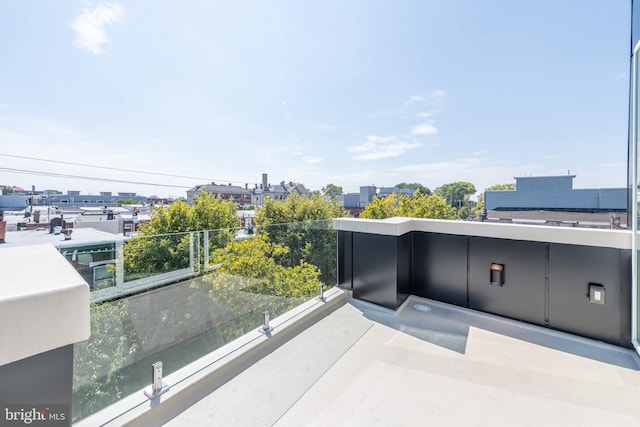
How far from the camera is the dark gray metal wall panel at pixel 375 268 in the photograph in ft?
11.9

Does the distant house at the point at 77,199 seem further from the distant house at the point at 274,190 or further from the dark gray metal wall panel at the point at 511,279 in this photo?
the dark gray metal wall panel at the point at 511,279

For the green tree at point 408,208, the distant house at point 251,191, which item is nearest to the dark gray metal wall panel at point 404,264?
the green tree at point 408,208

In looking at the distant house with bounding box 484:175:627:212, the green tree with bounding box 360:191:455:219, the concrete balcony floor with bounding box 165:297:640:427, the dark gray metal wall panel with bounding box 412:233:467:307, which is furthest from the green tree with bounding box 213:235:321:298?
the distant house with bounding box 484:175:627:212

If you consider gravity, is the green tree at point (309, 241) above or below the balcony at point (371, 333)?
above

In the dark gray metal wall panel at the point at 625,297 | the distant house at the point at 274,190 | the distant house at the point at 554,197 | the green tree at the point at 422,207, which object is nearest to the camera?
the dark gray metal wall panel at the point at 625,297

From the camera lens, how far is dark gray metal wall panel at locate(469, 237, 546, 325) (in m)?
3.17

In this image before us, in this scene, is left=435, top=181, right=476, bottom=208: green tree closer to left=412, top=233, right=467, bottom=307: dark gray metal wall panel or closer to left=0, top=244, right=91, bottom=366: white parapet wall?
left=412, top=233, right=467, bottom=307: dark gray metal wall panel

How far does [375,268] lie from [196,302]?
93.5 inches

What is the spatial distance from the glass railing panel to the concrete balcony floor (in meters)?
0.53

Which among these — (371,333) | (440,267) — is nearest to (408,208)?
(440,267)

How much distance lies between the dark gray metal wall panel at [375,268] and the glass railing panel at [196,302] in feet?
1.55

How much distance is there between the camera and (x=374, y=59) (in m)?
7.43

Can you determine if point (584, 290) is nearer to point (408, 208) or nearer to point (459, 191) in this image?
point (408, 208)

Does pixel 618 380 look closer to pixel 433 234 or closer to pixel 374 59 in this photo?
pixel 433 234
